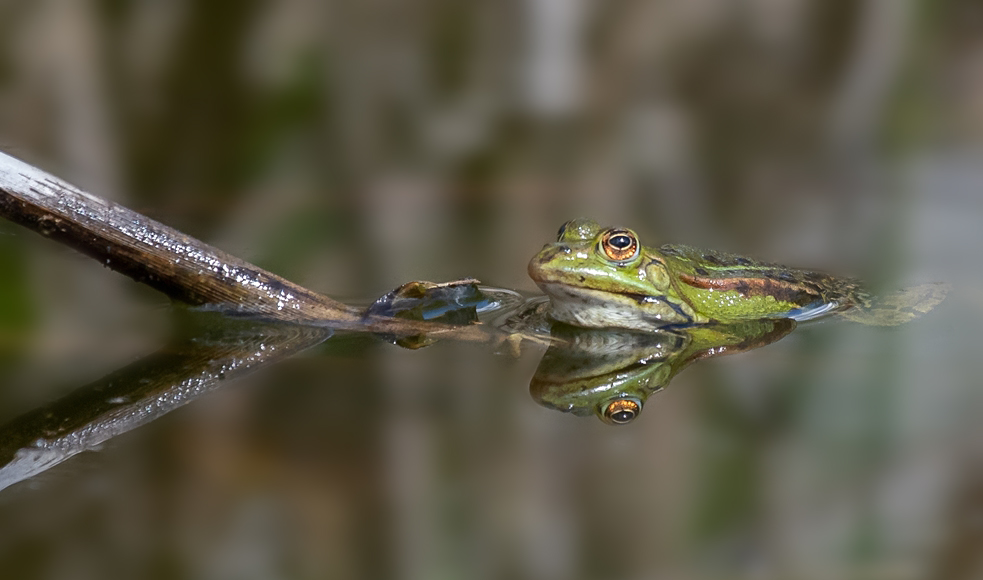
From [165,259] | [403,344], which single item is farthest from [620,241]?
[165,259]

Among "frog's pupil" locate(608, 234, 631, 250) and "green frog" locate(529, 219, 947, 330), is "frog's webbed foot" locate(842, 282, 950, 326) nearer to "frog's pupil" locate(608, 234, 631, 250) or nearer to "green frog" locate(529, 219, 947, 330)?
"green frog" locate(529, 219, 947, 330)

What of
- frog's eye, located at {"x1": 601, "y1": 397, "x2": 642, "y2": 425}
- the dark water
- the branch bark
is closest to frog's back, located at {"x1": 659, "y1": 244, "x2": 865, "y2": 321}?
the dark water

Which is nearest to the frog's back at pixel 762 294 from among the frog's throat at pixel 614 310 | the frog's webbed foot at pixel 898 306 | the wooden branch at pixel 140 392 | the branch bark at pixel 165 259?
the frog's webbed foot at pixel 898 306

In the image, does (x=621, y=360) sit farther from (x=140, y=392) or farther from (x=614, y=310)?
(x=140, y=392)

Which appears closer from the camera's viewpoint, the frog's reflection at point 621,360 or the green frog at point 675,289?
the frog's reflection at point 621,360

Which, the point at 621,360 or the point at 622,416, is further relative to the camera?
the point at 621,360

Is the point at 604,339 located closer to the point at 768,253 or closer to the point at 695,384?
the point at 695,384

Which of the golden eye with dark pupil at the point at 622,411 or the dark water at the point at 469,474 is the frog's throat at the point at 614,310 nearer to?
the dark water at the point at 469,474
